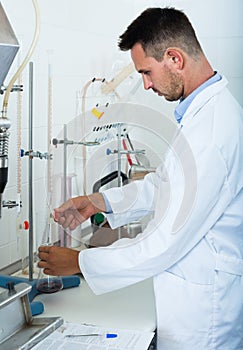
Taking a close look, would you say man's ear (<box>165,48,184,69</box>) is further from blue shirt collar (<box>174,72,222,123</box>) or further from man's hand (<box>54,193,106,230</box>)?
man's hand (<box>54,193,106,230</box>)

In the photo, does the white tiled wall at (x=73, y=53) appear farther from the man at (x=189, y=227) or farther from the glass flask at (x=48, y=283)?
the man at (x=189, y=227)

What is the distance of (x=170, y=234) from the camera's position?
1.43 metres

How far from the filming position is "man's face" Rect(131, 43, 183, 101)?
63.2 inches

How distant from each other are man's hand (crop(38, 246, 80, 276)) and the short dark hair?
0.61 metres

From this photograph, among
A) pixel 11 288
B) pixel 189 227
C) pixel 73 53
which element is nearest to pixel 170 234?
pixel 189 227

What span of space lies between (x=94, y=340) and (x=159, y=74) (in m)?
0.75

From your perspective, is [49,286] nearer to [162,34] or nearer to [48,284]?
[48,284]

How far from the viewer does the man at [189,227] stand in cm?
143

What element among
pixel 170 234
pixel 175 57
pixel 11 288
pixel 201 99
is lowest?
pixel 11 288

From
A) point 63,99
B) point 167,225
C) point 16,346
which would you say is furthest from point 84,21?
point 16,346

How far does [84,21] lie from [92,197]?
96cm

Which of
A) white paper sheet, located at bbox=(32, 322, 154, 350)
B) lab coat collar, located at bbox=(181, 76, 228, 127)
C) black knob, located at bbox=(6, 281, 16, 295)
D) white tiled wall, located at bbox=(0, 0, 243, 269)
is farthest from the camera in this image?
white tiled wall, located at bbox=(0, 0, 243, 269)

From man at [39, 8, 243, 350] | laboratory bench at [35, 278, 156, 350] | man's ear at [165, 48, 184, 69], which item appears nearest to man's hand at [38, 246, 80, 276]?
man at [39, 8, 243, 350]

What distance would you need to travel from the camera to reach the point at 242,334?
1578 millimetres
